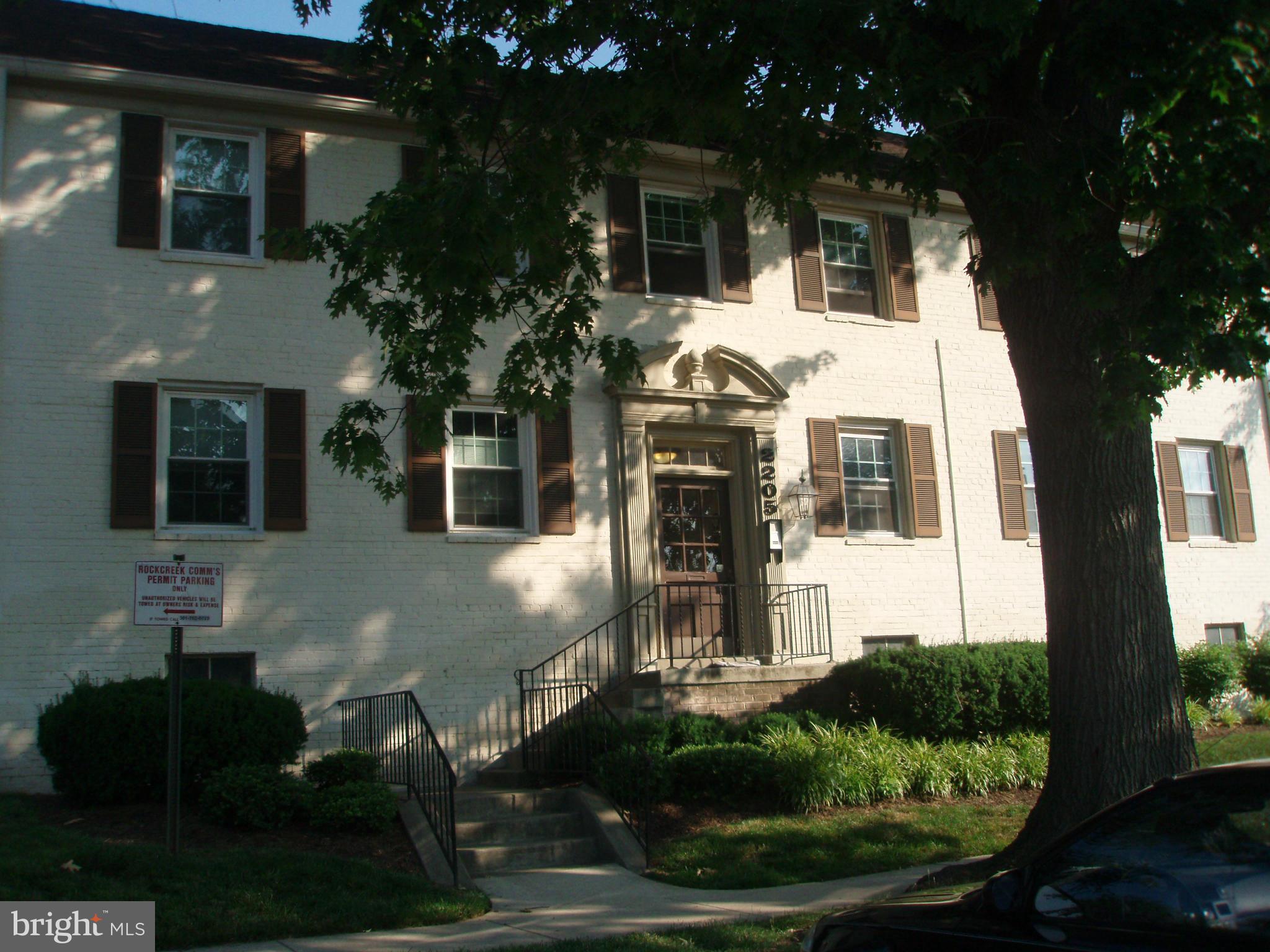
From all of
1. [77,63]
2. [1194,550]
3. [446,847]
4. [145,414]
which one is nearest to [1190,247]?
[446,847]

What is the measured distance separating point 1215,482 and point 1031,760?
8.72 meters

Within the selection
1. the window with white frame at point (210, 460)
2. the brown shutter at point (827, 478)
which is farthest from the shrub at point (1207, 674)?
the window with white frame at point (210, 460)

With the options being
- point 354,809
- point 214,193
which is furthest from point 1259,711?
point 214,193

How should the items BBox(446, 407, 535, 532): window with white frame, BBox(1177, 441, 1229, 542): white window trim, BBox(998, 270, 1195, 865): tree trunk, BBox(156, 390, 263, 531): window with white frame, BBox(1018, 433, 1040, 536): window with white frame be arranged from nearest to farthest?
1. BBox(998, 270, 1195, 865): tree trunk
2. BBox(156, 390, 263, 531): window with white frame
3. BBox(446, 407, 535, 532): window with white frame
4. BBox(1018, 433, 1040, 536): window with white frame
5. BBox(1177, 441, 1229, 542): white window trim

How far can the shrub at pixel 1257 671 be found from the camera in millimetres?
17172

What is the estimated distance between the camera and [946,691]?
43.1 feet

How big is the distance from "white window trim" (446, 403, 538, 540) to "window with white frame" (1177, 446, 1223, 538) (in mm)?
10888

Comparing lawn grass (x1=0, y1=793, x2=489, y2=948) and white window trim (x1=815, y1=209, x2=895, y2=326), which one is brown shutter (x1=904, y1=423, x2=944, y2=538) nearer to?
white window trim (x1=815, y1=209, x2=895, y2=326)

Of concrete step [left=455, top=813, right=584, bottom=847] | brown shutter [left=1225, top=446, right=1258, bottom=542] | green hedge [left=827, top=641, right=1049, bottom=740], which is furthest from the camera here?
brown shutter [left=1225, top=446, right=1258, bottom=542]

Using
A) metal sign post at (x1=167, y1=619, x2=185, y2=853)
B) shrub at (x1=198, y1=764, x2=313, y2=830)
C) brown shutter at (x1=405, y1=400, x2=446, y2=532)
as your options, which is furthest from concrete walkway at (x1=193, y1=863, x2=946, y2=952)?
brown shutter at (x1=405, y1=400, x2=446, y2=532)

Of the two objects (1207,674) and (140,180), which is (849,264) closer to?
(1207,674)

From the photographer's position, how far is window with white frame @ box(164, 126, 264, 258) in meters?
12.9

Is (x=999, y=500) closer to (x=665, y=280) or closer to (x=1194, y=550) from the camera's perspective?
(x=1194, y=550)

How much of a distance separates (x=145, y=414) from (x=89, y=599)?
6.52 feet
